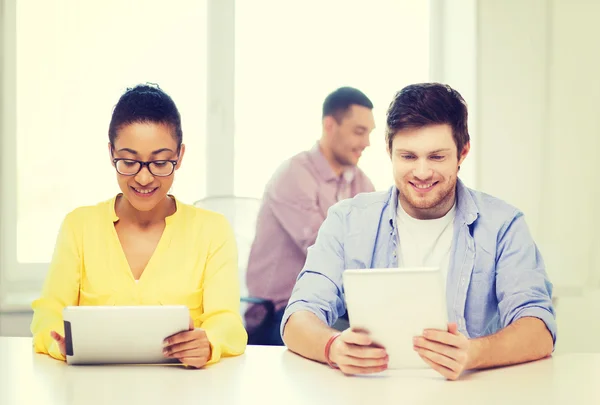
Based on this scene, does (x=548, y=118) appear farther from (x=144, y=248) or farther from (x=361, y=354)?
(x=361, y=354)

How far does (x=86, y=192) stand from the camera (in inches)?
154

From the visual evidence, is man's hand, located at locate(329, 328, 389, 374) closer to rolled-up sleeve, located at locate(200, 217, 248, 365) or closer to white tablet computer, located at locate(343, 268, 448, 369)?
white tablet computer, located at locate(343, 268, 448, 369)

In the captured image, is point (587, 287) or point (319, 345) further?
point (587, 287)

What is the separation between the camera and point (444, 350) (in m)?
1.45

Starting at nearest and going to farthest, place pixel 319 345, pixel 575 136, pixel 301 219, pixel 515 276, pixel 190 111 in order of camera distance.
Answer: pixel 319 345 → pixel 515 276 → pixel 301 219 → pixel 575 136 → pixel 190 111

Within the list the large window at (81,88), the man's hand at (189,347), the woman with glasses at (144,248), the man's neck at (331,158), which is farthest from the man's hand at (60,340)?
the large window at (81,88)

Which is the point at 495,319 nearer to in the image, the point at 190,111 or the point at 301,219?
the point at 301,219

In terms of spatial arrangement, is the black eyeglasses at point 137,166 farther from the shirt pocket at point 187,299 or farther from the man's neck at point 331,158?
the man's neck at point 331,158

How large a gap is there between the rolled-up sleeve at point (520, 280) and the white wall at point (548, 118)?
1.88m

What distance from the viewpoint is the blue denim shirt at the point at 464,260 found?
186cm

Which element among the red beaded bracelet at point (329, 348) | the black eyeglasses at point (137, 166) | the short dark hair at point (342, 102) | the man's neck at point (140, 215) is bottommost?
the red beaded bracelet at point (329, 348)

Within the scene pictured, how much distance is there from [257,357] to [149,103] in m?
0.70

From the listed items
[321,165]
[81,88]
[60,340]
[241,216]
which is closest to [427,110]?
[60,340]

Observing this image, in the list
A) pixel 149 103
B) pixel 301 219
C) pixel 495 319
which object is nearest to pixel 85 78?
pixel 301 219
